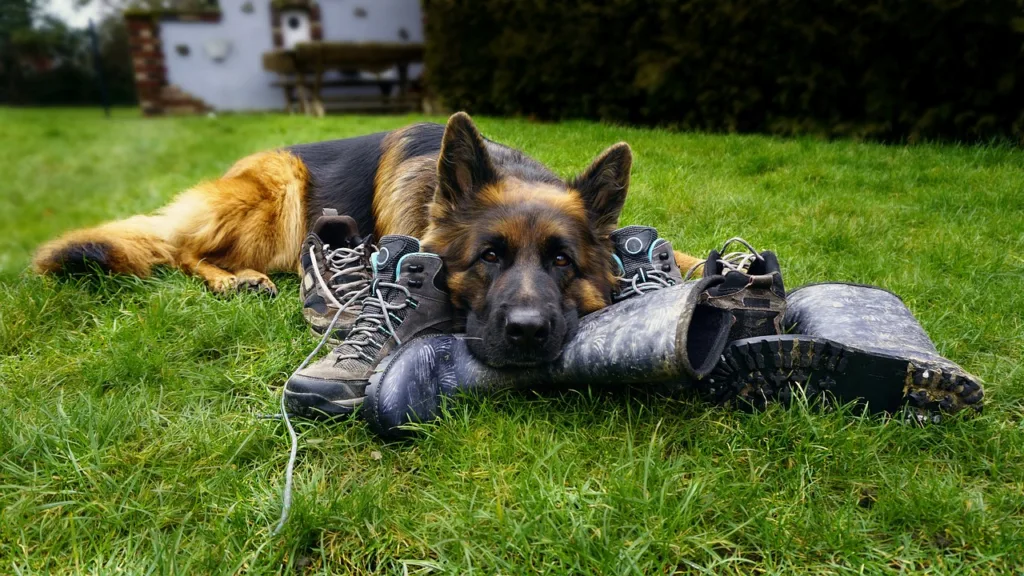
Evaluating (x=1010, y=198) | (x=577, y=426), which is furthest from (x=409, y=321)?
(x=1010, y=198)

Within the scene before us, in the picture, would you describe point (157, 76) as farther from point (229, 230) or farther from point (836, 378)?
point (836, 378)

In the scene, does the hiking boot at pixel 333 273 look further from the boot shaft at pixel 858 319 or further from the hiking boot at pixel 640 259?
the boot shaft at pixel 858 319

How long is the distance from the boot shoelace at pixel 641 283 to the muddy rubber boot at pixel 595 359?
19.1 inches

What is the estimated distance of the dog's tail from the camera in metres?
3.41

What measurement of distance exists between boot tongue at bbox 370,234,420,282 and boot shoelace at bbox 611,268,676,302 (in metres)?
0.93

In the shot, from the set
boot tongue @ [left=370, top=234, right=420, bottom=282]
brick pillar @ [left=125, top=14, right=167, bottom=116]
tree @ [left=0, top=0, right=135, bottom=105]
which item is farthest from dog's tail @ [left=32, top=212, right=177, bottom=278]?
brick pillar @ [left=125, top=14, right=167, bottom=116]

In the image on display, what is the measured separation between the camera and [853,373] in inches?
77.9

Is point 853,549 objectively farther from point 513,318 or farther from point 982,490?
point 513,318

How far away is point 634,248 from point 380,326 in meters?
1.19

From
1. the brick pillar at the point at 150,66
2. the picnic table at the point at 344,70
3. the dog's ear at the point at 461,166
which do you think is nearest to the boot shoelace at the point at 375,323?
the dog's ear at the point at 461,166

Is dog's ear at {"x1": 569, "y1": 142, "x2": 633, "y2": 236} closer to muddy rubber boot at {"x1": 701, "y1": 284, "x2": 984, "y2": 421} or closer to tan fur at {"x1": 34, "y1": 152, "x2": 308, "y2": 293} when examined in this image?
muddy rubber boot at {"x1": 701, "y1": 284, "x2": 984, "y2": 421}

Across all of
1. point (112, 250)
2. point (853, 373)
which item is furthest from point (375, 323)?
point (112, 250)

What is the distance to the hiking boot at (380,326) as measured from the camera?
218 cm

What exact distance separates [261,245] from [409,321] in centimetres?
199
